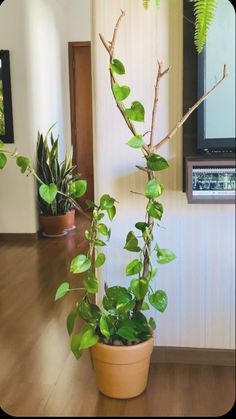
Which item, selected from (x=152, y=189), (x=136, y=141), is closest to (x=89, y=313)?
(x=152, y=189)

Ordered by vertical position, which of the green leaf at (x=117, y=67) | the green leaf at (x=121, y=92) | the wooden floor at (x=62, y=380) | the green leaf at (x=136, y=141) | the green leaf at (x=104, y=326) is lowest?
the wooden floor at (x=62, y=380)

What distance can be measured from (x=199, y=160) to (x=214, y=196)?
0.47 feet

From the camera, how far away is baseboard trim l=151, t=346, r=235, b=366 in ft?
6.63

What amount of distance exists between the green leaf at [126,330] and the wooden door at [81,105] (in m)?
3.62

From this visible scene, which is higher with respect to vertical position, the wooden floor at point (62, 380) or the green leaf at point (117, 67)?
the green leaf at point (117, 67)

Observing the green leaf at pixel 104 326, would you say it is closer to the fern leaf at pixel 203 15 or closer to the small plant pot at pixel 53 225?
the fern leaf at pixel 203 15

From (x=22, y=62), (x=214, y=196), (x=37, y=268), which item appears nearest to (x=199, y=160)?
(x=214, y=196)

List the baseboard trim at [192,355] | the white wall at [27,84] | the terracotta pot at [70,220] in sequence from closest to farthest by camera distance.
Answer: the baseboard trim at [192,355] → the white wall at [27,84] → the terracotta pot at [70,220]

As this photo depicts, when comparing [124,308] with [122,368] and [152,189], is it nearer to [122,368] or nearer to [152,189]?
[122,368]

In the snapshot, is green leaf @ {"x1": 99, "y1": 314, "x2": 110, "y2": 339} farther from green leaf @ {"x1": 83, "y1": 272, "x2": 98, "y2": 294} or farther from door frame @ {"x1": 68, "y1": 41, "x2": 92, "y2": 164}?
door frame @ {"x1": 68, "y1": 41, "x2": 92, "y2": 164}

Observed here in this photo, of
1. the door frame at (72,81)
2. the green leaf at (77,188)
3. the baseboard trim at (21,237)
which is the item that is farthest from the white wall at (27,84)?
the green leaf at (77,188)

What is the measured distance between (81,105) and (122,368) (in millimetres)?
3959

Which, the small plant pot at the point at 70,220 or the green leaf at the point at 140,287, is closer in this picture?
the green leaf at the point at 140,287

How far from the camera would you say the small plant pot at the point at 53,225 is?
14.5 feet
